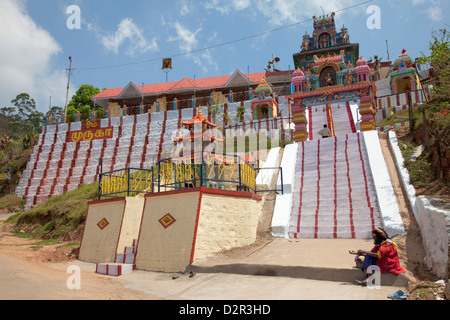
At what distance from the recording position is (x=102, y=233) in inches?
409

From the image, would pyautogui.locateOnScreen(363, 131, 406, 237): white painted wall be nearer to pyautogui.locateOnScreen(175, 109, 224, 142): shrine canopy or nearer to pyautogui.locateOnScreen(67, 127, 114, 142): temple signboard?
pyautogui.locateOnScreen(175, 109, 224, 142): shrine canopy

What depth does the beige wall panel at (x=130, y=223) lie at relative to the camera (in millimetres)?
9789

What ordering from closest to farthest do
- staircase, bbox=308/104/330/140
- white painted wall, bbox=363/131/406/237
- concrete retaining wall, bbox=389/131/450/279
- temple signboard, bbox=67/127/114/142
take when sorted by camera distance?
concrete retaining wall, bbox=389/131/450/279 < white painted wall, bbox=363/131/406/237 < staircase, bbox=308/104/330/140 < temple signboard, bbox=67/127/114/142

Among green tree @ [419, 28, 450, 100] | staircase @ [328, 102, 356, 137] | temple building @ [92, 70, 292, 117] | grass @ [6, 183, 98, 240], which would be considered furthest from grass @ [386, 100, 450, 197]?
temple building @ [92, 70, 292, 117]

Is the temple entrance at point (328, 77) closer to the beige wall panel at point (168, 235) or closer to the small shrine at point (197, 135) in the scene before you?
→ the small shrine at point (197, 135)

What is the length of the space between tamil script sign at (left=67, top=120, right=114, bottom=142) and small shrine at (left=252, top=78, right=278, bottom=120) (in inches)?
457

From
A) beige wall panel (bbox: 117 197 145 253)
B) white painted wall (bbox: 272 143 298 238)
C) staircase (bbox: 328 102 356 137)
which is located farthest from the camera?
staircase (bbox: 328 102 356 137)

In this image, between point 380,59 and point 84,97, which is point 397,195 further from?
point 84,97

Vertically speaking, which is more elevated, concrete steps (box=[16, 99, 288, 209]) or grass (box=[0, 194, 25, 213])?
concrete steps (box=[16, 99, 288, 209])

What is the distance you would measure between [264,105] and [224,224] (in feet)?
60.7

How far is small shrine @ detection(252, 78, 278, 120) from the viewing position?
2564 centimetres

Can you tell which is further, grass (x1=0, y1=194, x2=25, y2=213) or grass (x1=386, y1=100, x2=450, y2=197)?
grass (x1=0, y1=194, x2=25, y2=213)

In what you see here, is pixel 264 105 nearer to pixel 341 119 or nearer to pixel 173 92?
pixel 341 119

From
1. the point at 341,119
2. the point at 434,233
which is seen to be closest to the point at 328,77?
the point at 341,119
